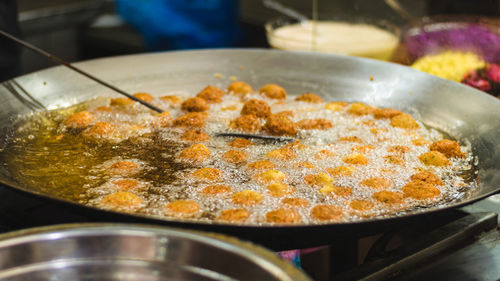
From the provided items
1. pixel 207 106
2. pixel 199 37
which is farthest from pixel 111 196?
pixel 199 37

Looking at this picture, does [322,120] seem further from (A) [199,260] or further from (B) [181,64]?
(A) [199,260]

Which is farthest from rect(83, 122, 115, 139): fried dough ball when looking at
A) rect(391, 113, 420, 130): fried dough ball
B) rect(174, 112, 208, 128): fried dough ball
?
rect(391, 113, 420, 130): fried dough ball

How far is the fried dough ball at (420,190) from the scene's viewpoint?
132 cm

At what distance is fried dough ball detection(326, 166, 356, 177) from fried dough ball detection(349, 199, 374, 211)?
16cm

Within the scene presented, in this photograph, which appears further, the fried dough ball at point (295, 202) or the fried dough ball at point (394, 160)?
the fried dough ball at point (394, 160)

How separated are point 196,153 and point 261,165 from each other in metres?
0.19

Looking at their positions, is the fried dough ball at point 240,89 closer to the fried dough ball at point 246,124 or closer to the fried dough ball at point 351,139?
the fried dough ball at point 246,124

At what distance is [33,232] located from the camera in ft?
2.45

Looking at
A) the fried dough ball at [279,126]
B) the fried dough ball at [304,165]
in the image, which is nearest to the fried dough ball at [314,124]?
the fried dough ball at [279,126]

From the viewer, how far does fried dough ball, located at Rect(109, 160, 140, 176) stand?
4.67ft

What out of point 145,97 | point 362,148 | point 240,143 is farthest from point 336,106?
point 145,97

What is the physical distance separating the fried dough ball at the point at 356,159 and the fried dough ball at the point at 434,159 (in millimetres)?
164

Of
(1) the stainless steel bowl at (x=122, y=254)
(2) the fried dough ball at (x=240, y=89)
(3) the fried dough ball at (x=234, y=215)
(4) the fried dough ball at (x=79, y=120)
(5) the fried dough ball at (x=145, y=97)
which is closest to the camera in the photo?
(1) the stainless steel bowl at (x=122, y=254)

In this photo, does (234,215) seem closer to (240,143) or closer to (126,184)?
(126,184)
